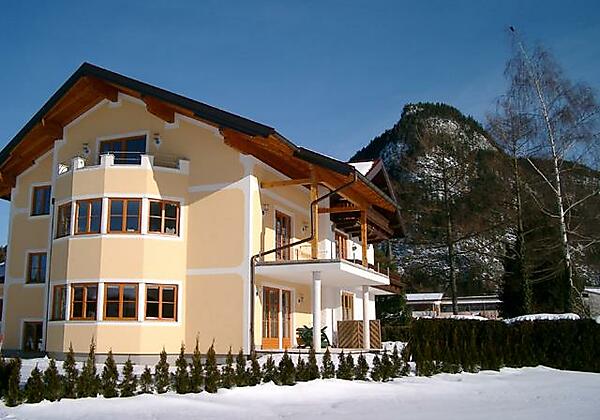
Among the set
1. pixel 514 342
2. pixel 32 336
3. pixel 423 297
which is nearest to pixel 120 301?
pixel 32 336

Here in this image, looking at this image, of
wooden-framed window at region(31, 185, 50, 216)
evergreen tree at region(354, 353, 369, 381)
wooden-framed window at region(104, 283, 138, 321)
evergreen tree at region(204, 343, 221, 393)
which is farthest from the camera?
wooden-framed window at region(31, 185, 50, 216)

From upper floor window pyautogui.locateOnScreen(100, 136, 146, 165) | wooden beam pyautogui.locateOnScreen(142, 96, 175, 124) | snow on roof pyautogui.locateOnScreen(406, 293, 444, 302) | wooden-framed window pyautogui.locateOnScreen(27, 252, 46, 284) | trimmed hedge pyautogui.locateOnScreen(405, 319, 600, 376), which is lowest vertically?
trimmed hedge pyautogui.locateOnScreen(405, 319, 600, 376)

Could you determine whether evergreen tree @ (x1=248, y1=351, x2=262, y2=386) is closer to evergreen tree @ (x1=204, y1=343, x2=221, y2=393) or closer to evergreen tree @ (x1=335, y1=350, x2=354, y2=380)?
evergreen tree @ (x1=204, y1=343, x2=221, y2=393)

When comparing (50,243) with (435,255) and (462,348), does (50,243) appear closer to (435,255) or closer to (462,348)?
(462,348)

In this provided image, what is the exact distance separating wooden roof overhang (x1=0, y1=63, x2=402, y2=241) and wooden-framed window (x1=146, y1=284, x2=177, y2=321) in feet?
15.7

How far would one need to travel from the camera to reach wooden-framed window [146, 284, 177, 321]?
A: 18391mm

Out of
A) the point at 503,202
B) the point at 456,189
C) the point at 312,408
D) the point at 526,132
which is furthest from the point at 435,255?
the point at 312,408

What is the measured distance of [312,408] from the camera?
33.1 ft

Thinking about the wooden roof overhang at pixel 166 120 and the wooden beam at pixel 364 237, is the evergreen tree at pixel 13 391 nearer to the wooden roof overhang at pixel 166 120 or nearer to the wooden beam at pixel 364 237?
the wooden roof overhang at pixel 166 120

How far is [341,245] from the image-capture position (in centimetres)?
2734

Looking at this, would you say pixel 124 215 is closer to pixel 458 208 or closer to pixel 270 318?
pixel 270 318

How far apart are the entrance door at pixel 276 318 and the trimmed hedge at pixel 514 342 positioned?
16.1 feet

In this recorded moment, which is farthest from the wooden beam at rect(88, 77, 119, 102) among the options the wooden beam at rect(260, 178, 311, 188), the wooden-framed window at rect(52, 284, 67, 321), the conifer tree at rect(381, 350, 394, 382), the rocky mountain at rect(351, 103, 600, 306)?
the rocky mountain at rect(351, 103, 600, 306)

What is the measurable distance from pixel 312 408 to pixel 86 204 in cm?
1152
